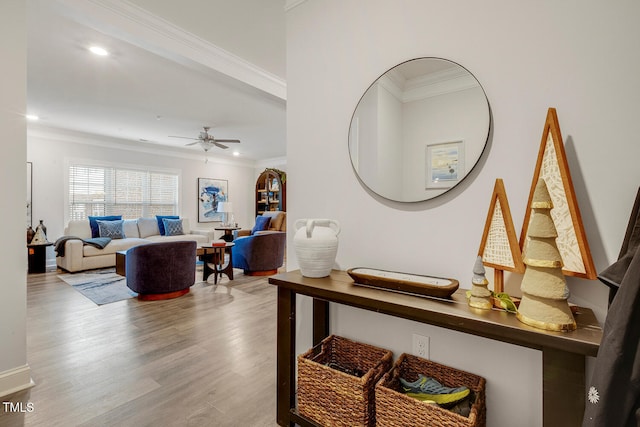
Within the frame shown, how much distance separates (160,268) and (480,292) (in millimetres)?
3453

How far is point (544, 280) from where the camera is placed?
88 cm

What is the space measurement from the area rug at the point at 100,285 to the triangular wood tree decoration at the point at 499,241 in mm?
4045

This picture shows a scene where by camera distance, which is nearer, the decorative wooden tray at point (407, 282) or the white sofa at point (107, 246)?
the decorative wooden tray at point (407, 282)

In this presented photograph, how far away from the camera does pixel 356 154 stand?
154 centimetres

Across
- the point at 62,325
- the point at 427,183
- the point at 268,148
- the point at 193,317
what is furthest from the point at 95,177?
the point at 427,183

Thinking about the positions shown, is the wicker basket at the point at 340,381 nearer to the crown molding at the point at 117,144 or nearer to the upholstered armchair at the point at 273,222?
the upholstered armchair at the point at 273,222

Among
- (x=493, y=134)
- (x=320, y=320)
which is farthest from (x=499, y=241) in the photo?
(x=320, y=320)

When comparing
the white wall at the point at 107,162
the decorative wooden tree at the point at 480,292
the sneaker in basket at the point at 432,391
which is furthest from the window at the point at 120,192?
the decorative wooden tree at the point at 480,292

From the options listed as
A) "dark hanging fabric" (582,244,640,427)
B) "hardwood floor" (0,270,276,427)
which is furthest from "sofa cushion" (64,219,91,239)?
"dark hanging fabric" (582,244,640,427)

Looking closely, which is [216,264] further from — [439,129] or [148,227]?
[439,129]

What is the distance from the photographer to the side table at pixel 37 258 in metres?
4.85

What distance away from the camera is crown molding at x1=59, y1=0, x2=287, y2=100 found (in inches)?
78.6

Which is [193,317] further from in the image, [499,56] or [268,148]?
[268,148]

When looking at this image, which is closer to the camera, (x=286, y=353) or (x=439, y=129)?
(x=439, y=129)
